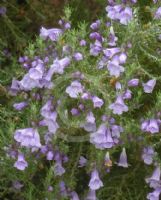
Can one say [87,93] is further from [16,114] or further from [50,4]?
[50,4]

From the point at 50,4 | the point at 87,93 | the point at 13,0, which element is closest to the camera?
the point at 87,93

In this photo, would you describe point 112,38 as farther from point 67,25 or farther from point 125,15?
point 67,25

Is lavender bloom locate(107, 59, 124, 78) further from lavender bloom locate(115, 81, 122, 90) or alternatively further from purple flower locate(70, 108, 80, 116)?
purple flower locate(70, 108, 80, 116)

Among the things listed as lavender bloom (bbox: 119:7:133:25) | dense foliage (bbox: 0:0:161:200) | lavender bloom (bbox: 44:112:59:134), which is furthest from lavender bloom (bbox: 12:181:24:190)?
lavender bloom (bbox: 119:7:133:25)

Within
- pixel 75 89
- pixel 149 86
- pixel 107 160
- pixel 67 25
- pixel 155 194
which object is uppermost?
pixel 67 25

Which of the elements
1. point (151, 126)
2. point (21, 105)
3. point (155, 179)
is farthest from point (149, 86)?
point (21, 105)

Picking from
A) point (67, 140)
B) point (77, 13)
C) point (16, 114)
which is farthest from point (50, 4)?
point (67, 140)

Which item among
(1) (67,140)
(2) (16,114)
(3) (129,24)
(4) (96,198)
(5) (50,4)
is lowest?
(4) (96,198)
